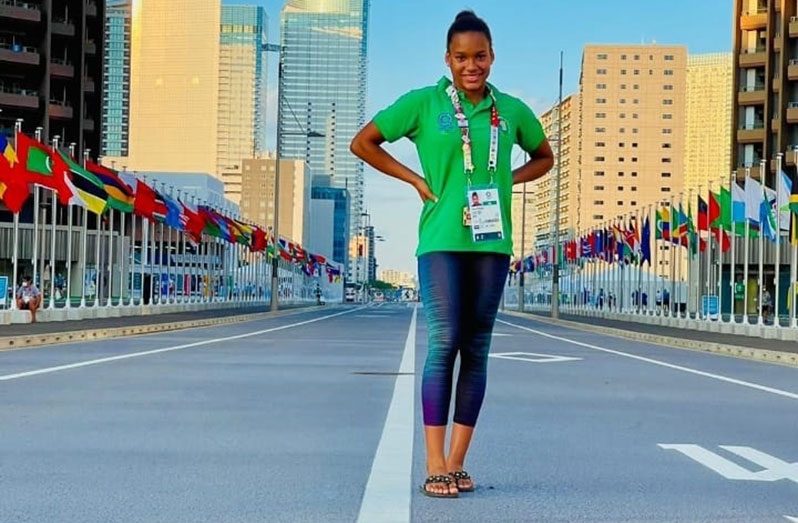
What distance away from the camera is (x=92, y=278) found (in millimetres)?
88938

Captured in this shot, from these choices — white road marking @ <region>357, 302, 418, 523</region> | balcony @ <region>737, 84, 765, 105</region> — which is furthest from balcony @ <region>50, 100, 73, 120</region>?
white road marking @ <region>357, 302, 418, 523</region>

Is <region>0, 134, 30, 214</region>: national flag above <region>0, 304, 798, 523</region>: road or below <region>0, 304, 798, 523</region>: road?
above

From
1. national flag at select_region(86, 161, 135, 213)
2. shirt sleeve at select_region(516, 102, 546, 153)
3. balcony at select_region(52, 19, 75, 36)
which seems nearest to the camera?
shirt sleeve at select_region(516, 102, 546, 153)

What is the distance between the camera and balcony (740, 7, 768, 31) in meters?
85.2

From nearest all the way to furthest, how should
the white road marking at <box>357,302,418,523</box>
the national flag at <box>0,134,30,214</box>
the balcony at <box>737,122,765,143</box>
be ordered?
1. the white road marking at <box>357,302,418,523</box>
2. the national flag at <box>0,134,30,214</box>
3. the balcony at <box>737,122,765,143</box>

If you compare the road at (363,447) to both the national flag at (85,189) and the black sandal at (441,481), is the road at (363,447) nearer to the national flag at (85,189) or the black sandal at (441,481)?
the black sandal at (441,481)

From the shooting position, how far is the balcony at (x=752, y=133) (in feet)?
272

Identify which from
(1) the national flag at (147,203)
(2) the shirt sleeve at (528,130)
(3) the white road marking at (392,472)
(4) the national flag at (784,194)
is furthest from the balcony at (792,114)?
(2) the shirt sleeve at (528,130)

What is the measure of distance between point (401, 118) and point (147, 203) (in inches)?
1707

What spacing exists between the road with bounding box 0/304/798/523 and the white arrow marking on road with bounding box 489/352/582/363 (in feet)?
11.5

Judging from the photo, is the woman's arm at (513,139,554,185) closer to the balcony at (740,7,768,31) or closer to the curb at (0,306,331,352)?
the curb at (0,306,331,352)

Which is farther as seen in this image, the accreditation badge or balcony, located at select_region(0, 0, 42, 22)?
balcony, located at select_region(0, 0, 42, 22)

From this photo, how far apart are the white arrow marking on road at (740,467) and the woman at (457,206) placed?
1688mm

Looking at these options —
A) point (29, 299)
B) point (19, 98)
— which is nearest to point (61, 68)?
point (19, 98)
